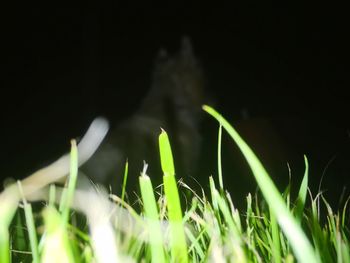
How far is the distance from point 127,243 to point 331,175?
68cm

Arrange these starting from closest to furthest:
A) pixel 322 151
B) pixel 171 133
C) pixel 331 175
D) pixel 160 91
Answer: pixel 331 175 → pixel 322 151 → pixel 171 133 → pixel 160 91

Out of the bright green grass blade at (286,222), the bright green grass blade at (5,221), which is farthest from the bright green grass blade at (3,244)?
the bright green grass blade at (286,222)

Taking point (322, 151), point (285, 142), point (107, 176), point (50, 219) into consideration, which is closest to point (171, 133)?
point (107, 176)

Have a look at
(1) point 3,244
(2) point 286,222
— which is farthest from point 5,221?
(2) point 286,222

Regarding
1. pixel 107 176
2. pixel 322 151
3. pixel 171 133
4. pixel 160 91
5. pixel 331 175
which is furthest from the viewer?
pixel 160 91

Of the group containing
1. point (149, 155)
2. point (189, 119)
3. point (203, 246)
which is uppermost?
point (189, 119)

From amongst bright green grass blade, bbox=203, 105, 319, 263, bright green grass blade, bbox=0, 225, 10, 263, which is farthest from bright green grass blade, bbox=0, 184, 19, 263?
bright green grass blade, bbox=203, 105, 319, 263

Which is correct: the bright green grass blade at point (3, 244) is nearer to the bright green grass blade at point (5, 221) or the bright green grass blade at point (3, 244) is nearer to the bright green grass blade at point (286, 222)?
the bright green grass blade at point (5, 221)

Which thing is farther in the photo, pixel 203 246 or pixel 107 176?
pixel 107 176

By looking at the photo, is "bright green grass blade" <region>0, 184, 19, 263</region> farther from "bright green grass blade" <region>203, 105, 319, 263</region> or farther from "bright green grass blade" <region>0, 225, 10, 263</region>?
"bright green grass blade" <region>203, 105, 319, 263</region>

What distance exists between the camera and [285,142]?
1.08 m

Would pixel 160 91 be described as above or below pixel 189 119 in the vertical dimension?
above

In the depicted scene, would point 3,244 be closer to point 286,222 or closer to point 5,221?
point 5,221

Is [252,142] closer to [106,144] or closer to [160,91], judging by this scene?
[106,144]
